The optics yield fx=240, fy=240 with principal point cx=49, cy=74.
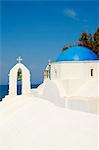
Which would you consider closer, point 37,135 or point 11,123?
point 37,135

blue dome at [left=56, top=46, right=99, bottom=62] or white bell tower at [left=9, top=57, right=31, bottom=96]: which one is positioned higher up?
blue dome at [left=56, top=46, right=99, bottom=62]

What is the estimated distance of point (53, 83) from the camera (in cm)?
1537

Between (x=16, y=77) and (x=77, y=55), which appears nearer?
(x=77, y=55)

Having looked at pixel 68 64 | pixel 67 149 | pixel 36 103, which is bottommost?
pixel 67 149

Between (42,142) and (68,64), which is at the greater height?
(68,64)

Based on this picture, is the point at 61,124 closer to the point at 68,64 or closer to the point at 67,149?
the point at 67,149

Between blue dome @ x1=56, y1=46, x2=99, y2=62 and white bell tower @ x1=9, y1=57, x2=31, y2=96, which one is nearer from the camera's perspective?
blue dome @ x1=56, y1=46, x2=99, y2=62

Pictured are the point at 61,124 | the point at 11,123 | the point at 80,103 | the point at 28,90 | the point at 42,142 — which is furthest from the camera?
the point at 28,90

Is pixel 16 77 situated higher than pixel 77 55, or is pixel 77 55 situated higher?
pixel 77 55

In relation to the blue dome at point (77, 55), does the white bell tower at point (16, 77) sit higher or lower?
lower

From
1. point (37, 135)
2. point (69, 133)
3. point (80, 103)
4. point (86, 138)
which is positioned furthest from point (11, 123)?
point (80, 103)

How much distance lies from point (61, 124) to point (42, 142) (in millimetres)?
Answer: 1113

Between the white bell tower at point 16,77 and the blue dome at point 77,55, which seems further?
the white bell tower at point 16,77

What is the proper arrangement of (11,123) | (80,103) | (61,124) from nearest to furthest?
(61,124), (11,123), (80,103)
